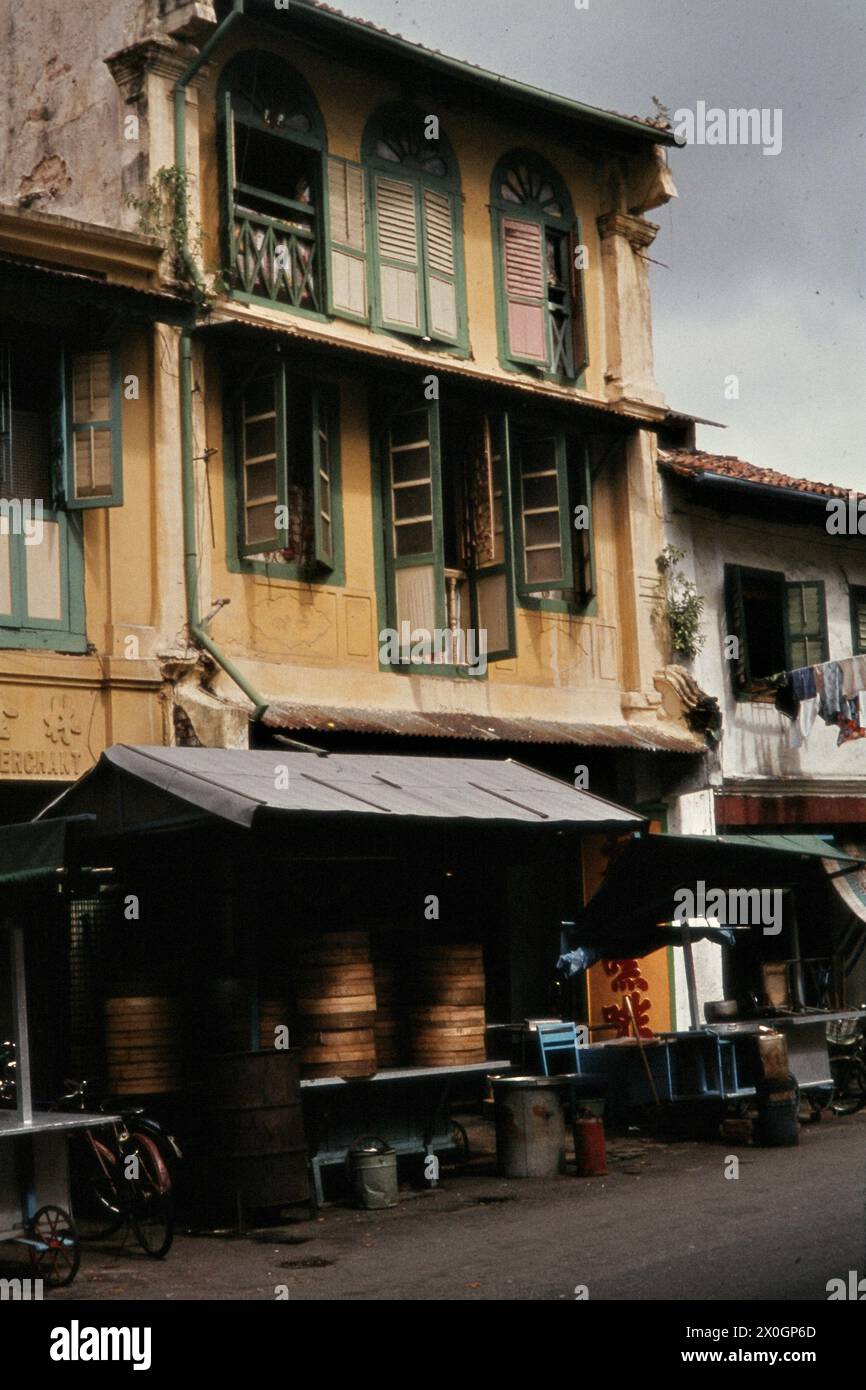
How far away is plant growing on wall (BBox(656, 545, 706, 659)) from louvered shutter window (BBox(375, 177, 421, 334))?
3.96 metres

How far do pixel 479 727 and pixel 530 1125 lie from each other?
A: 4295mm

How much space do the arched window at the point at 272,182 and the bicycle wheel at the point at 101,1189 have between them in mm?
7455

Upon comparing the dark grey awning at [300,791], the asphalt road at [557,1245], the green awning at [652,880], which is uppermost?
the dark grey awning at [300,791]

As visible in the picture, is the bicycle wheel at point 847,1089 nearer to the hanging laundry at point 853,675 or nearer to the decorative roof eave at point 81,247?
the hanging laundry at point 853,675

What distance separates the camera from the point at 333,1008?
1244cm

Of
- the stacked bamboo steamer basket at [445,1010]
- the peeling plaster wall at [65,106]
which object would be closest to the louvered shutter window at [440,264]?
the peeling plaster wall at [65,106]

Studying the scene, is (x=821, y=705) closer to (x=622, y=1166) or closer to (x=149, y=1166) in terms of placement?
(x=622, y=1166)

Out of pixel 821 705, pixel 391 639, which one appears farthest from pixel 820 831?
pixel 391 639

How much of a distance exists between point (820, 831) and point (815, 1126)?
5.73 m

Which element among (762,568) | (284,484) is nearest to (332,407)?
(284,484)

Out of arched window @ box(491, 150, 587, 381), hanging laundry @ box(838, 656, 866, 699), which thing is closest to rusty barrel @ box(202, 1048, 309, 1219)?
arched window @ box(491, 150, 587, 381)

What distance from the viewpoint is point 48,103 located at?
54.3 ft

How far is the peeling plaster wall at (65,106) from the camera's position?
51.4 ft

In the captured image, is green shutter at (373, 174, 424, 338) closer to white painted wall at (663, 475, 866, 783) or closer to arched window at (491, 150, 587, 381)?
arched window at (491, 150, 587, 381)
